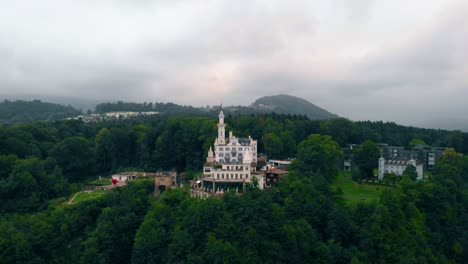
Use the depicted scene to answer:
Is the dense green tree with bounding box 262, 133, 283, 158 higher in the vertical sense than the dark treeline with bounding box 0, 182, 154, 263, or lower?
higher

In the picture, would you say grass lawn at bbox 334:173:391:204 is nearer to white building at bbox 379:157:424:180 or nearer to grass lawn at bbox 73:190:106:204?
white building at bbox 379:157:424:180

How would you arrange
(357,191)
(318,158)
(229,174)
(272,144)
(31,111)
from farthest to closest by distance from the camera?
(31,111), (272,144), (357,191), (318,158), (229,174)

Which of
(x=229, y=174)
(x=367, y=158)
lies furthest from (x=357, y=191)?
(x=229, y=174)

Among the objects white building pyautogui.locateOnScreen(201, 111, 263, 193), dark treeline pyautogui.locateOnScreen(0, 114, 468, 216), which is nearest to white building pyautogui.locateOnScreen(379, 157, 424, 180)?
dark treeline pyautogui.locateOnScreen(0, 114, 468, 216)

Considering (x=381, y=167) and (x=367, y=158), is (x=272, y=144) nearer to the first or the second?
(x=367, y=158)

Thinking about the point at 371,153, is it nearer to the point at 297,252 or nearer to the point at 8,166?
the point at 297,252
